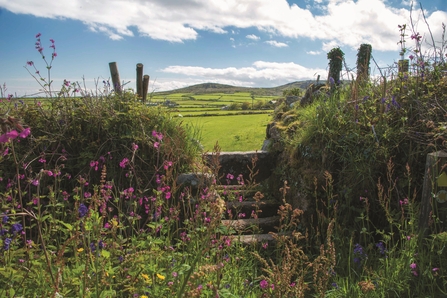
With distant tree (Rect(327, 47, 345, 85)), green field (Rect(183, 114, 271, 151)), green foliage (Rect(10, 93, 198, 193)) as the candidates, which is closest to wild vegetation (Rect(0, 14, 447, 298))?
green foliage (Rect(10, 93, 198, 193))

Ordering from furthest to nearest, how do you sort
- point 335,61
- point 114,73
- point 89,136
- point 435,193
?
point 335,61 < point 114,73 < point 89,136 < point 435,193

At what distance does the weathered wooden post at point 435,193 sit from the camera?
3490mm

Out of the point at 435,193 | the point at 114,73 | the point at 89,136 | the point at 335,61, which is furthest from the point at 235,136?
the point at 435,193

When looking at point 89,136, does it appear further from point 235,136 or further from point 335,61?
point 335,61

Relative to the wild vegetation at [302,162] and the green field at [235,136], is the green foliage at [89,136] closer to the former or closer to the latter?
the wild vegetation at [302,162]

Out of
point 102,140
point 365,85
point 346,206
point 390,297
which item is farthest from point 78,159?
point 365,85

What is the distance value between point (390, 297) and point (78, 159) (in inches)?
179

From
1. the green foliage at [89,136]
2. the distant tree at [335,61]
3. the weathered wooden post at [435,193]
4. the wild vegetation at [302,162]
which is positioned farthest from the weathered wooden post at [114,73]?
the distant tree at [335,61]

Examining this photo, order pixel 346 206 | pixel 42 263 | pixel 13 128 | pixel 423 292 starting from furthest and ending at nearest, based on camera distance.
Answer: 1. pixel 346 206
2. pixel 423 292
3. pixel 42 263
4. pixel 13 128

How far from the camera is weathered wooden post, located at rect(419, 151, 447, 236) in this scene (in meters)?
3.49

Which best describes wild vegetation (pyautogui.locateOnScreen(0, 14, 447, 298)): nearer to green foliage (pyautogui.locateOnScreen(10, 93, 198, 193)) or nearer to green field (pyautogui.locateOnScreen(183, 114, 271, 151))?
green foliage (pyautogui.locateOnScreen(10, 93, 198, 193))

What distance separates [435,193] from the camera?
354cm

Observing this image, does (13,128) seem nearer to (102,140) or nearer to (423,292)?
(423,292)

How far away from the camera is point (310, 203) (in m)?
5.22
